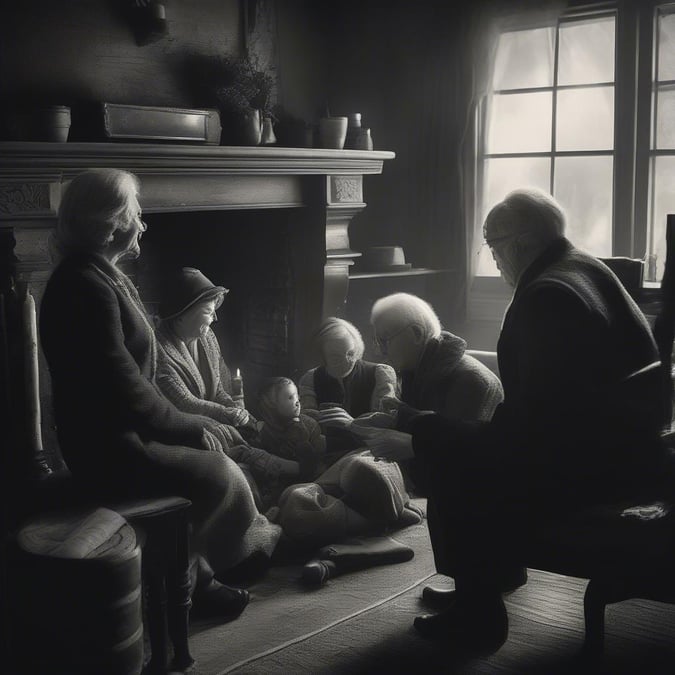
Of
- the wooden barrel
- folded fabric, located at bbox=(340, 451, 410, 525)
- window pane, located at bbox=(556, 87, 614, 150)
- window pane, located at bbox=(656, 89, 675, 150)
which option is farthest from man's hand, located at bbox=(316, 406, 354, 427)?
window pane, located at bbox=(656, 89, 675, 150)

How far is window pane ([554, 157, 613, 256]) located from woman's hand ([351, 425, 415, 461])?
2.47 m

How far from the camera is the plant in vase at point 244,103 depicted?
14.3 feet

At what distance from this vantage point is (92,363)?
261cm

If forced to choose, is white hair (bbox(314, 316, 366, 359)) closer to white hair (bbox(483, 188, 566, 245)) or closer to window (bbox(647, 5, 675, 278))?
white hair (bbox(483, 188, 566, 245))

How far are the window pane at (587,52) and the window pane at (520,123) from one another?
181 millimetres

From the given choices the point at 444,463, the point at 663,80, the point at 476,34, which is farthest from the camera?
the point at 476,34

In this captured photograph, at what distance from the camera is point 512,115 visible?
5.20 metres

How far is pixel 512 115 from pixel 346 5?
47.2 inches

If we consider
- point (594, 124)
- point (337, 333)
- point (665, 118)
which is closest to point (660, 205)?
point (665, 118)

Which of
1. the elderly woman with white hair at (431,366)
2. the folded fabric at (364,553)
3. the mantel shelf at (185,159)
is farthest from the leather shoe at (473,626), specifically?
the mantel shelf at (185,159)

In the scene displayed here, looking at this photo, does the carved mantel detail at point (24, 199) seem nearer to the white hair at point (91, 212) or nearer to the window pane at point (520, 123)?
the white hair at point (91, 212)

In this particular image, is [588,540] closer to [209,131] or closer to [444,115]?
[209,131]

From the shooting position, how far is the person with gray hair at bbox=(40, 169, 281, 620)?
2617 mm

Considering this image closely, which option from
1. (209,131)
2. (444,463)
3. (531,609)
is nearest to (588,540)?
(444,463)
